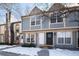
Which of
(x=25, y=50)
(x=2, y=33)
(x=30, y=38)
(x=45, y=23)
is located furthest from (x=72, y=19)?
(x=2, y=33)

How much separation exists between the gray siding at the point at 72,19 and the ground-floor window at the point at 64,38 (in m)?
0.14

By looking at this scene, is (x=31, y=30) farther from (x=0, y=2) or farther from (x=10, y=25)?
(x=0, y=2)

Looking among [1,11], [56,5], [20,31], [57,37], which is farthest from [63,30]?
[1,11]

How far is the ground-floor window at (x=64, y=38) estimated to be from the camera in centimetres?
290

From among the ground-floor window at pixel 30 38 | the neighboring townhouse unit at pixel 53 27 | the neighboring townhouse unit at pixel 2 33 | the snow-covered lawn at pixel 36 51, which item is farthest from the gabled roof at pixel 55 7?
the neighboring townhouse unit at pixel 2 33

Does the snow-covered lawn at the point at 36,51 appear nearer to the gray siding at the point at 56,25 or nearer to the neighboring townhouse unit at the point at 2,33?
the neighboring townhouse unit at the point at 2,33

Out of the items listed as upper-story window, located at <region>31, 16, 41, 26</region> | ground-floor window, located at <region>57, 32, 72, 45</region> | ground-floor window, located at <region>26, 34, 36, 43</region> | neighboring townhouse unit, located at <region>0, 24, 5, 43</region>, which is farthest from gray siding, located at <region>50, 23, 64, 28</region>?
neighboring townhouse unit, located at <region>0, 24, 5, 43</region>

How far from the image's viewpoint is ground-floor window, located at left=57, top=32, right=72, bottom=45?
2.90 m

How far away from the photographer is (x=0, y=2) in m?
2.97

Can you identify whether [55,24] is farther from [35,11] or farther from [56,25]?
[35,11]

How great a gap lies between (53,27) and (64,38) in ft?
0.75

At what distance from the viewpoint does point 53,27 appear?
9.66 feet

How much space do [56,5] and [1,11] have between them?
32.3 inches

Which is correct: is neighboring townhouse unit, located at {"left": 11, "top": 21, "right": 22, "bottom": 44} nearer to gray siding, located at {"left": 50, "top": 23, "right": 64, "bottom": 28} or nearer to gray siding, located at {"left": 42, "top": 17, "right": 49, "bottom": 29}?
gray siding, located at {"left": 42, "top": 17, "right": 49, "bottom": 29}
